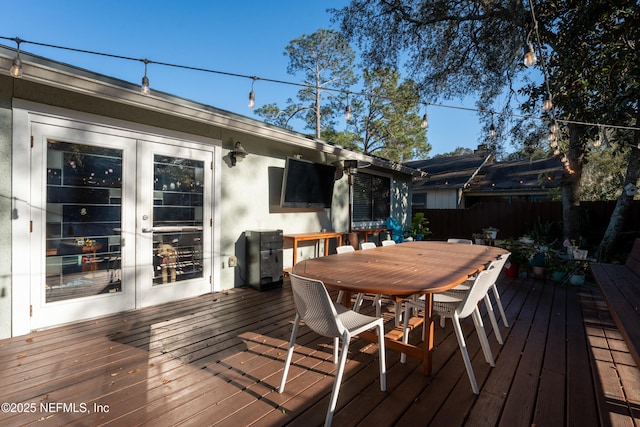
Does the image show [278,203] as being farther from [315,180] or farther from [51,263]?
[51,263]

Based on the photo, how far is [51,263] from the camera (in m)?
3.04

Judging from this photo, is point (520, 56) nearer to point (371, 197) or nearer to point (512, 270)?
point (512, 270)

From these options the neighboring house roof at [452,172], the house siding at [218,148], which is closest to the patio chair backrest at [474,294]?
the house siding at [218,148]

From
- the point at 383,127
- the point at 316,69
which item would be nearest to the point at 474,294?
the point at 383,127

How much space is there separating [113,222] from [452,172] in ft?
43.8

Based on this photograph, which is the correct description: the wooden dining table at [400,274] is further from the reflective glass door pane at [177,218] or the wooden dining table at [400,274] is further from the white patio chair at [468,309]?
the reflective glass door pane at [177,218]

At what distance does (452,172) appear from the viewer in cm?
1384

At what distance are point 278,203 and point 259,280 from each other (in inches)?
55.4

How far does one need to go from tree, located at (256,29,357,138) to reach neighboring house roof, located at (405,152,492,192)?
5792mm

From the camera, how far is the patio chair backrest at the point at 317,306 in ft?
5.79

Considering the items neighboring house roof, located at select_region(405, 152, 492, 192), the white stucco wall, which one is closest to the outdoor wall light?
the white stucco wall

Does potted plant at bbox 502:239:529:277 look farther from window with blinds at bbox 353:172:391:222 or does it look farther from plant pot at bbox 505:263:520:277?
window with blinds at bbox 353:172:391:222

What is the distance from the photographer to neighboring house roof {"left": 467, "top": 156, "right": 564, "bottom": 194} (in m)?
11.9

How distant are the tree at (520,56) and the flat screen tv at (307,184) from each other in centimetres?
311
